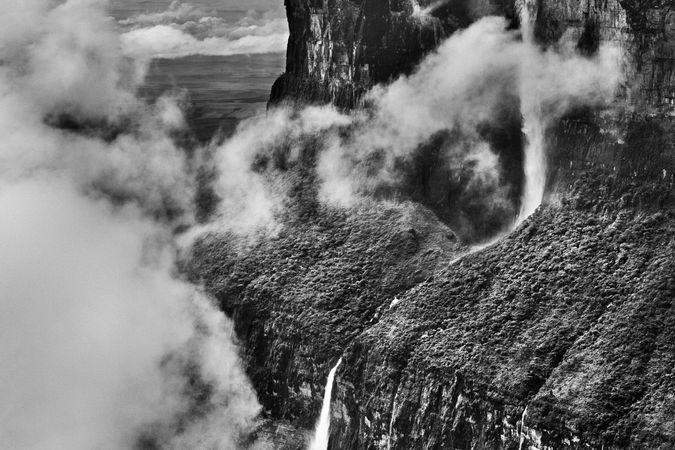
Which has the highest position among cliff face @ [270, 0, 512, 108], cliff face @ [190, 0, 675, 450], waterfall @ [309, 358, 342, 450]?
cliff face @ [270, 0, 512, 108]

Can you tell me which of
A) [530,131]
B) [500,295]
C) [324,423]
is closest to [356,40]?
[530,131]

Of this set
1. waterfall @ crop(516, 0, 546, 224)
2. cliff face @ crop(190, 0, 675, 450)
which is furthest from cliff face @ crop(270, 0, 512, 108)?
waterfall @ crop(516, 0, 546, 224)

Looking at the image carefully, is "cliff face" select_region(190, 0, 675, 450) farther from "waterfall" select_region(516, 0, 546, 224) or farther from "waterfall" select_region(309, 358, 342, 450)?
"waterfall" select_region(516, 0, 546, 224)

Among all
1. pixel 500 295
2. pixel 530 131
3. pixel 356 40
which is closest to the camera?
pixel 500 295

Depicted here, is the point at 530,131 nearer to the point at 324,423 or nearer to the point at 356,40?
the point at 356,40

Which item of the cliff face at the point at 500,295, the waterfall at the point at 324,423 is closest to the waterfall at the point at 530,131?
the cliff face at the point at 500,295

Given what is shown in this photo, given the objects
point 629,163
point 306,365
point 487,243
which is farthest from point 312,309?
point 629,163

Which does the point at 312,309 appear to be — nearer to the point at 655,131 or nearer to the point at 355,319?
the point at 355,319
